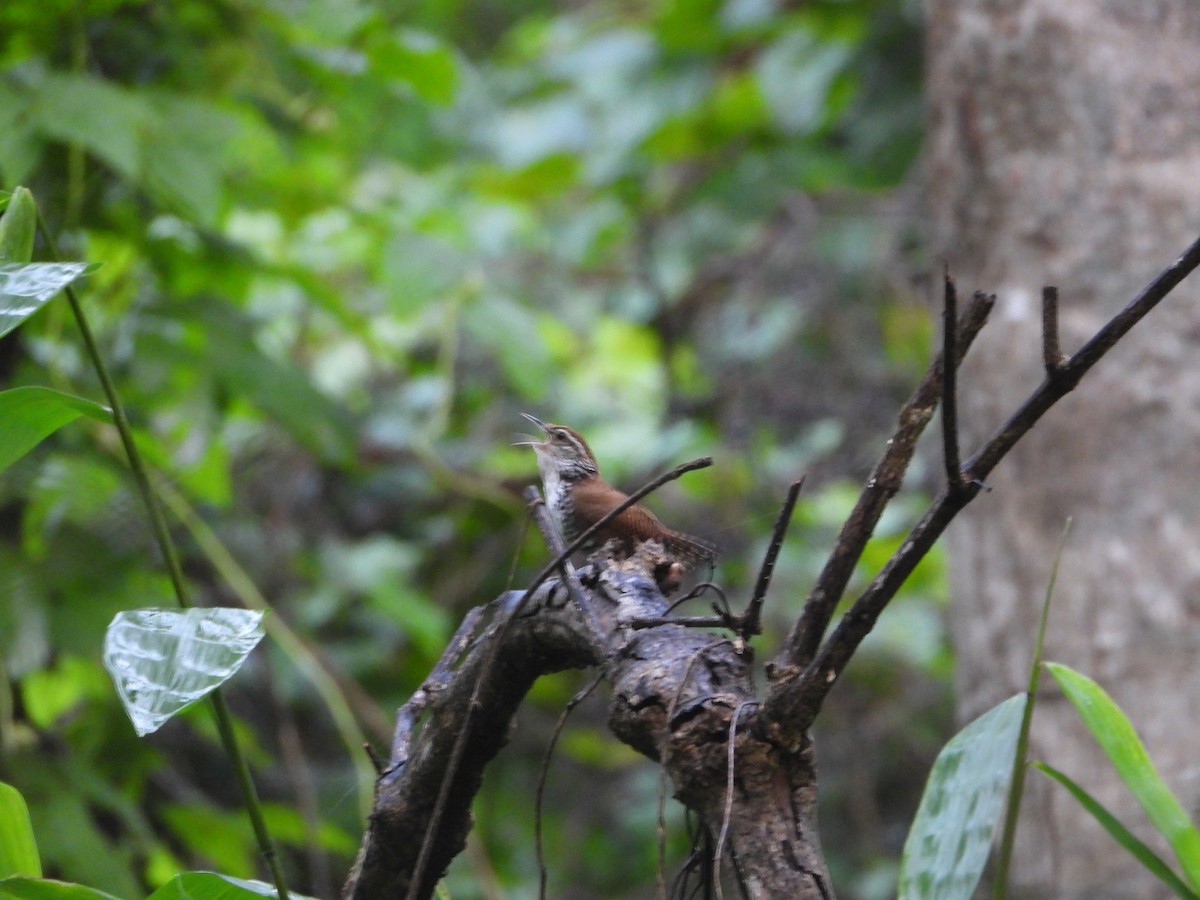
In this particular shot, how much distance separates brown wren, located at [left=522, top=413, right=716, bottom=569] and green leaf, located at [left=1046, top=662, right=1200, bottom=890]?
517 mm

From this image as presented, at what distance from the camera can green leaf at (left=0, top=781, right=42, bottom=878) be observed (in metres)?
1.05

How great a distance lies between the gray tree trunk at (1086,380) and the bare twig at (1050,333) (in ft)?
6.12

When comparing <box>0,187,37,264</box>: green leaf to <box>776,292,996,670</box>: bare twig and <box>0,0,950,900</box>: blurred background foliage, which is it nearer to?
<box>776,292,996,670</box>: bare twig

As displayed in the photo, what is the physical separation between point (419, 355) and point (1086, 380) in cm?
276

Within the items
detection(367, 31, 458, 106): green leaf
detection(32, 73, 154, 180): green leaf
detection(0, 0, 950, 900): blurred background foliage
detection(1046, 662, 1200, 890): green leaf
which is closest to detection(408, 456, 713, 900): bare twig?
detection(1046, 662, 1200, 890): green leaf

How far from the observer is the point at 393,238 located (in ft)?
9.71

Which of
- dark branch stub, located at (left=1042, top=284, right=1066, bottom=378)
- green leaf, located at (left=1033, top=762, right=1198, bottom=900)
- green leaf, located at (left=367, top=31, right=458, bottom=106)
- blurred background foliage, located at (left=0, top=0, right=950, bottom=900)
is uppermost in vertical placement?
dark branch stub, located at (left=1042, top=284, right=1066, bottom=378)

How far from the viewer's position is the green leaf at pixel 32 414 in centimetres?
104

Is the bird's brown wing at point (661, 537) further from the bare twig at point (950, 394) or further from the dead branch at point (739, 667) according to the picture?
the bare twig at point (950, 394)

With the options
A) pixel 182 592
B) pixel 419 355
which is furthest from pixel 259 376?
pixel 419 355

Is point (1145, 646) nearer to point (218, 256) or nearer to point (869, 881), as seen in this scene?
point (869, 881)

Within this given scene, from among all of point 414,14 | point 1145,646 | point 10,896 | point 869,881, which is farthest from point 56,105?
point 869,881

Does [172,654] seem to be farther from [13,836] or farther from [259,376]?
[259,376]

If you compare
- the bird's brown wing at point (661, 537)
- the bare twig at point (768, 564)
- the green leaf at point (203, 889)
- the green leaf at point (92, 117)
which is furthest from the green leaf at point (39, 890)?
the green leaf at point (92, 117)
